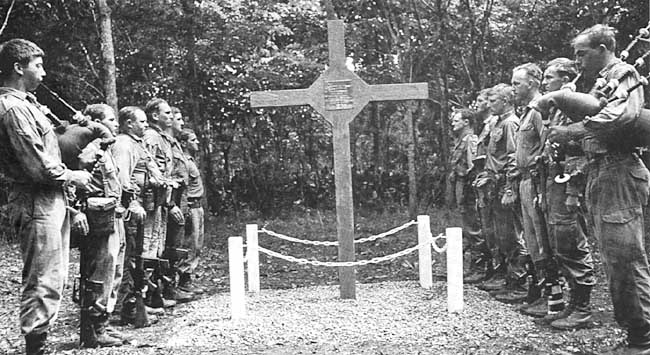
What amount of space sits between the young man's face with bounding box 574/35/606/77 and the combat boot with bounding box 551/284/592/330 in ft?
7.25

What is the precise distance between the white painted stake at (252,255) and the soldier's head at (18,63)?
3.81 meters

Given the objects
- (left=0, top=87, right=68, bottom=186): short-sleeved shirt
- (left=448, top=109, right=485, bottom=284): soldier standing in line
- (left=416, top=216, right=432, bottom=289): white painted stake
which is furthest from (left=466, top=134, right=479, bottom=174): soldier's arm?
(left=0, top=87, right=68, bottom=186): short-sleeved shirt

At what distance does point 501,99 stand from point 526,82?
0.92 meters

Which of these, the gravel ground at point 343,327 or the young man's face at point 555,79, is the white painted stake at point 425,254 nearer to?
the gravel ground at point 343,327

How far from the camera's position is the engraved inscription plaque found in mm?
8156

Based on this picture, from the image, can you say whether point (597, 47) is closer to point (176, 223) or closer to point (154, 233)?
point (154, 233)

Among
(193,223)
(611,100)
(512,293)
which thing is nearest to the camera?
(611,100)

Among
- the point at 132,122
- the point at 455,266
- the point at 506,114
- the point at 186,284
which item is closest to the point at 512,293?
the point at 455,266

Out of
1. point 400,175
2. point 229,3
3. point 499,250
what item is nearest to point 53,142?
point 499,250

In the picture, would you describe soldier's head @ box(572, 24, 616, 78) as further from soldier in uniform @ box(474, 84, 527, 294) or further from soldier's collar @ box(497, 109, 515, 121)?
soldier's collar @ box(497, 109, 515, 121)

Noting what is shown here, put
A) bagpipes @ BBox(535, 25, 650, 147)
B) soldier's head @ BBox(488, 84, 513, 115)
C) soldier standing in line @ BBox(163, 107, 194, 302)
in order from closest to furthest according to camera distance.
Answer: bagpipes @ BBox(535, 25, 650, 147) < soldier's head @ BBox(488, 84, 513, 115) < soldier standing in line @ BBox(163, 107, 194, 302)

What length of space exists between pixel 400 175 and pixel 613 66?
44.6ft

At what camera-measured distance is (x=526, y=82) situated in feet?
24.1

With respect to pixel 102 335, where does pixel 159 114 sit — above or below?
above
